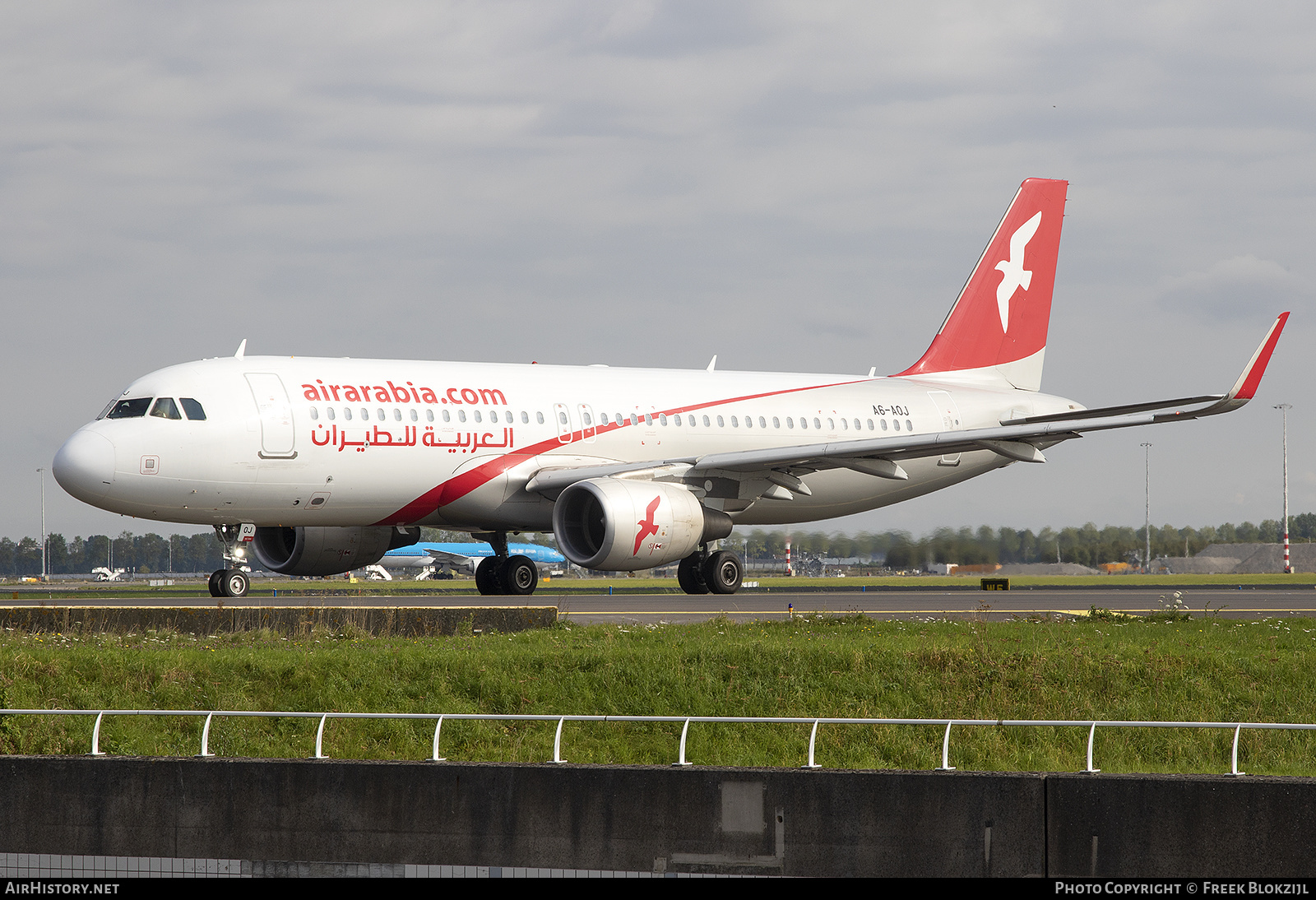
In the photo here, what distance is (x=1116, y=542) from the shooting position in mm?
55875

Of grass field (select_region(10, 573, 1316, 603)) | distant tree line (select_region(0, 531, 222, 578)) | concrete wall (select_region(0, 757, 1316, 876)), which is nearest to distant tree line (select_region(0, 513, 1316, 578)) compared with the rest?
grass field (select_region(10, 573, 1316, 603))

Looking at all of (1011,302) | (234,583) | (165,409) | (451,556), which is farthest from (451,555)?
(165,409)

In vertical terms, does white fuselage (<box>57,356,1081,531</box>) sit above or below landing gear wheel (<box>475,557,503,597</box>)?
above

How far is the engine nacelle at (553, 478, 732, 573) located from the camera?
25250 mm

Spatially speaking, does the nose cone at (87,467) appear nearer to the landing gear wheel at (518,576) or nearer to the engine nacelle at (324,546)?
the engine nacelle at (324,546)

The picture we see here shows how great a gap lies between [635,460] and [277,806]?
1739 cm

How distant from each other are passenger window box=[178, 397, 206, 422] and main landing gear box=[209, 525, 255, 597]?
2.28m

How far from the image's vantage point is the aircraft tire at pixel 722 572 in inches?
1156

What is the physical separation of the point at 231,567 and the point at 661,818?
17.2 meters

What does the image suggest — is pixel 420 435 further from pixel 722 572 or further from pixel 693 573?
pixel 722 572

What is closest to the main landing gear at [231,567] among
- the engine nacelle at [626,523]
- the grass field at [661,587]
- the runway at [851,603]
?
the runway at [851,603]

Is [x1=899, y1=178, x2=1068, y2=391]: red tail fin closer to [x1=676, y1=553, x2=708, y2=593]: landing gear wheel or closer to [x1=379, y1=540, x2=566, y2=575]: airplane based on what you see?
[x1=676, y1=553, x2=708, y2=593]: landing gear wheel

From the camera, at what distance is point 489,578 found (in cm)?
2908

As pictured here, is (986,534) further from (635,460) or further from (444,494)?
(444,494)
